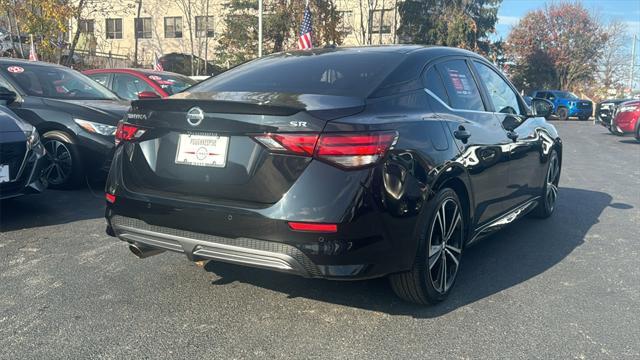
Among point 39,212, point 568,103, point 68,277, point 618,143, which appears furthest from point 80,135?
point 568,103

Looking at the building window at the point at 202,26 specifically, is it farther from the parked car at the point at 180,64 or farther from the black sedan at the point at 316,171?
the black sedan at the point at 316,171

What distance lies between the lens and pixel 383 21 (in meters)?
39.8

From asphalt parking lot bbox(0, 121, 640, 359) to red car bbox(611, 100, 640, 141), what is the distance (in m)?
12.0

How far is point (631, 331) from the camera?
3.27 metres

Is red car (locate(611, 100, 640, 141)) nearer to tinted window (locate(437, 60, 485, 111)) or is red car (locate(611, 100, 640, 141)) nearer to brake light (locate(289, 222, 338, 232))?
tinted window (locate(437, 60, 485, 111))

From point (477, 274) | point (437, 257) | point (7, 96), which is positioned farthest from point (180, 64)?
point (437, 257)

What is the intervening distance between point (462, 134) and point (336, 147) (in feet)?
4.16

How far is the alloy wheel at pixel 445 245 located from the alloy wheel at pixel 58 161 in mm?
4750

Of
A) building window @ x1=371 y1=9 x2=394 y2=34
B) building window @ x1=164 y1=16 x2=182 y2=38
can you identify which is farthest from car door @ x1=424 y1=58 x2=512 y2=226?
building window @ x1=164 y1=16 x2=182 y2=38

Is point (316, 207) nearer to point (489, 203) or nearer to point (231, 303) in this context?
point (231, 303)

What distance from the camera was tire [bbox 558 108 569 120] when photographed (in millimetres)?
31688

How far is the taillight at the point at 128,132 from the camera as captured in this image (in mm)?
3414

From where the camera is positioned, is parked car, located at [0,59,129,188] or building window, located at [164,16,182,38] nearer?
parked car, located at [0,59,129,188]

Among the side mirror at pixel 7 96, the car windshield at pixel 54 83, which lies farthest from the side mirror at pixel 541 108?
the side mirror at pixel 7 96
